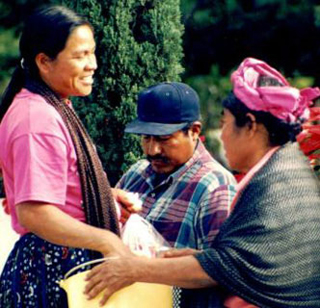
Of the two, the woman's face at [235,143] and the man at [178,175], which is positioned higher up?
the woman's face at [235,143]

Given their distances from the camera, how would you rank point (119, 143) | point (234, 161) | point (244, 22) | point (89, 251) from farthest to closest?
point (244, 22), point (119, 143), point (89, 251), point (234, 161)

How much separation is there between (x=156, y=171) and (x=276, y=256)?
1.06 meters

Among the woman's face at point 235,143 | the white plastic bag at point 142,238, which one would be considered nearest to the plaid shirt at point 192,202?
the white plastic bag at point 142,238

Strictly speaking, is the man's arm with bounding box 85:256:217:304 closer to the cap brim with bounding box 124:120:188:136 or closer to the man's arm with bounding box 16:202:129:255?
the man's arm with bounding box 16:202:129:255

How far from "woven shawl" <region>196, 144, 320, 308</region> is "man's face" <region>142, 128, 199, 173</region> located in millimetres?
812

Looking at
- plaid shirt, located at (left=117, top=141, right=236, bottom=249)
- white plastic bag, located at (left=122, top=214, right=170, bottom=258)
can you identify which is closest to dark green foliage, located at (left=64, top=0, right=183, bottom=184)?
plaid shirt, located at (left=117, top=141, right=236, bottom=249)

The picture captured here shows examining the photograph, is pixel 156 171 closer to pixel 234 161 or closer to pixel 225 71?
pixel 234 161

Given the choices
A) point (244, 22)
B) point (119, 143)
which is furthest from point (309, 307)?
point (244, 22)

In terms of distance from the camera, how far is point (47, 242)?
3.73m

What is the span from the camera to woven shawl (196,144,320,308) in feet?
10.4

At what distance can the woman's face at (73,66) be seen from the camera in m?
3.75

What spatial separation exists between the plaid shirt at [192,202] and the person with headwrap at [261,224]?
1.28 feet

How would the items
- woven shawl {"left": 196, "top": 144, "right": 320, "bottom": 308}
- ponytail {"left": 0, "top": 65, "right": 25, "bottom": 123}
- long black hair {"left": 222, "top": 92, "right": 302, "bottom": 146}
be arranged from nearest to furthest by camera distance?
woven shawl {"left": 196, "top": 144, "right": 320, "bottom": 308}, long black hair {"left": 222, "top": 92, "right": 302, "bottom": 146}, ponytail {"left": 0, "top": 65, "right": 25, "bottom": 123}

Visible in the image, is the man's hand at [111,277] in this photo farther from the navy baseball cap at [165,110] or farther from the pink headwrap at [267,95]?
the navy baseball cap at [165,110]
